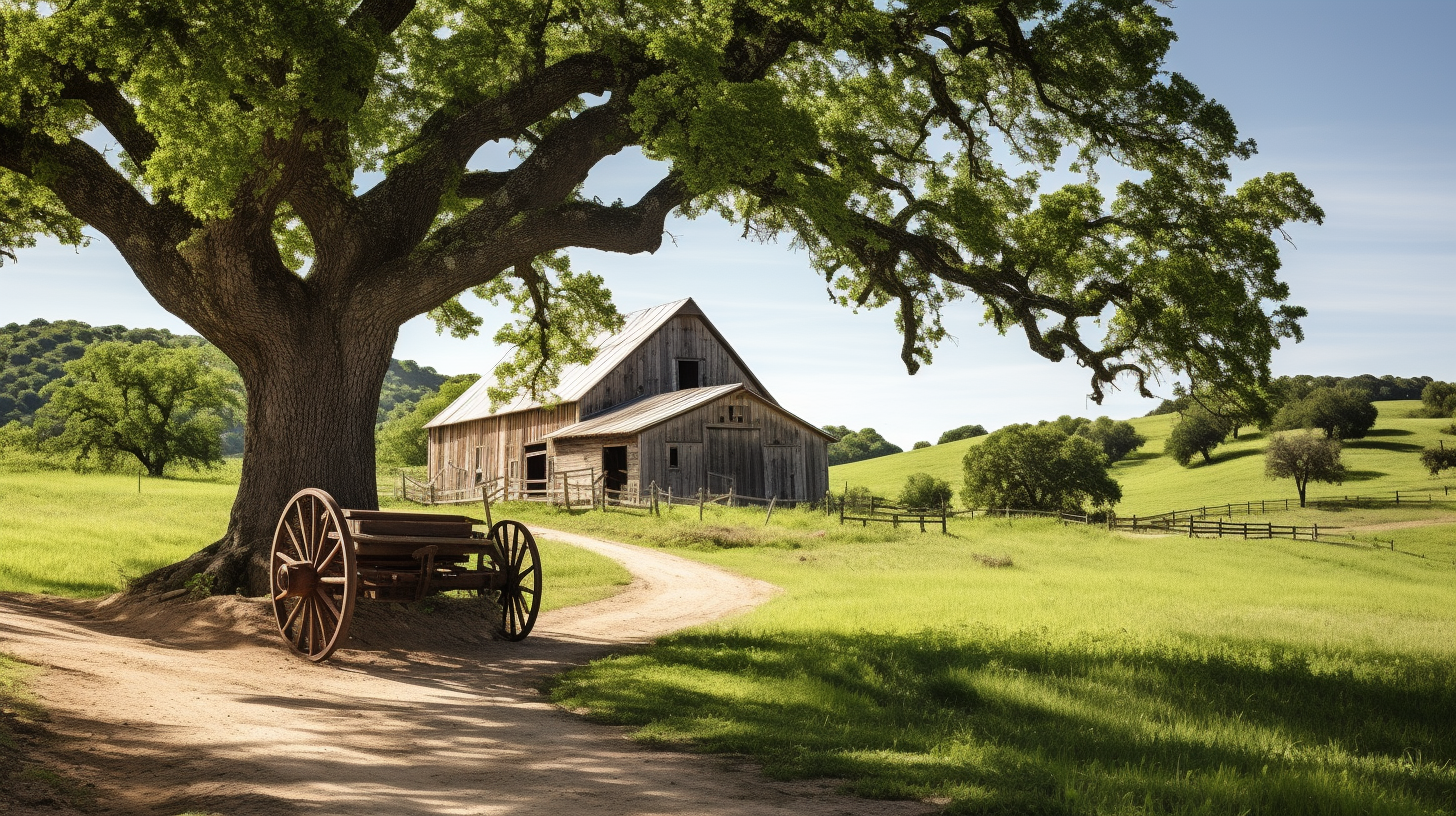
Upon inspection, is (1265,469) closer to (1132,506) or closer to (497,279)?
(1132,506)

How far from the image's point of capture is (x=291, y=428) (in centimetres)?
1316

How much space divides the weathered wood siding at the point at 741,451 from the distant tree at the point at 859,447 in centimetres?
9026

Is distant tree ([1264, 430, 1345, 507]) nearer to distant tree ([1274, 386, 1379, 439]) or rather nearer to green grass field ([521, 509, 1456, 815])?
distant tree ([1274, 386, 1379, 439])

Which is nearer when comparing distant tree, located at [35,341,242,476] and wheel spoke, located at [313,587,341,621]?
wheel spoke, located at [313,587,341,621]

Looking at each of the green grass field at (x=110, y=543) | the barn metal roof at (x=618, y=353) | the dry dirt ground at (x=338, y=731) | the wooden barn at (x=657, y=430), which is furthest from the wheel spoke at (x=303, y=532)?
the barn metal roof at (x=618, y=353)

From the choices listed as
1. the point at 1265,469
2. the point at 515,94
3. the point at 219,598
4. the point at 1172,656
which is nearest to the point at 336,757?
the point at 219,598

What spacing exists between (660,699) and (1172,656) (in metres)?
6.25

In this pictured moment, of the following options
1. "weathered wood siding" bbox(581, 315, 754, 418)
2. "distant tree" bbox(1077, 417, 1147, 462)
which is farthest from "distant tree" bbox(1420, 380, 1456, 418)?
"weathered wood siding" bbox(581, 315, 754, 418)

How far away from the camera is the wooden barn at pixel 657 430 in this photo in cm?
3569

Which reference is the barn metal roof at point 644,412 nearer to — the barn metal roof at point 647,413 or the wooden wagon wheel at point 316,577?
the barn metal roof at point 647,413

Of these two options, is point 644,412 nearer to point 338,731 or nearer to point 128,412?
point 338,731

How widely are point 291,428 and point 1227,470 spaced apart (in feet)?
286

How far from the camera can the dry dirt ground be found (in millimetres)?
5445

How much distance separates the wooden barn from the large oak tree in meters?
19.5
